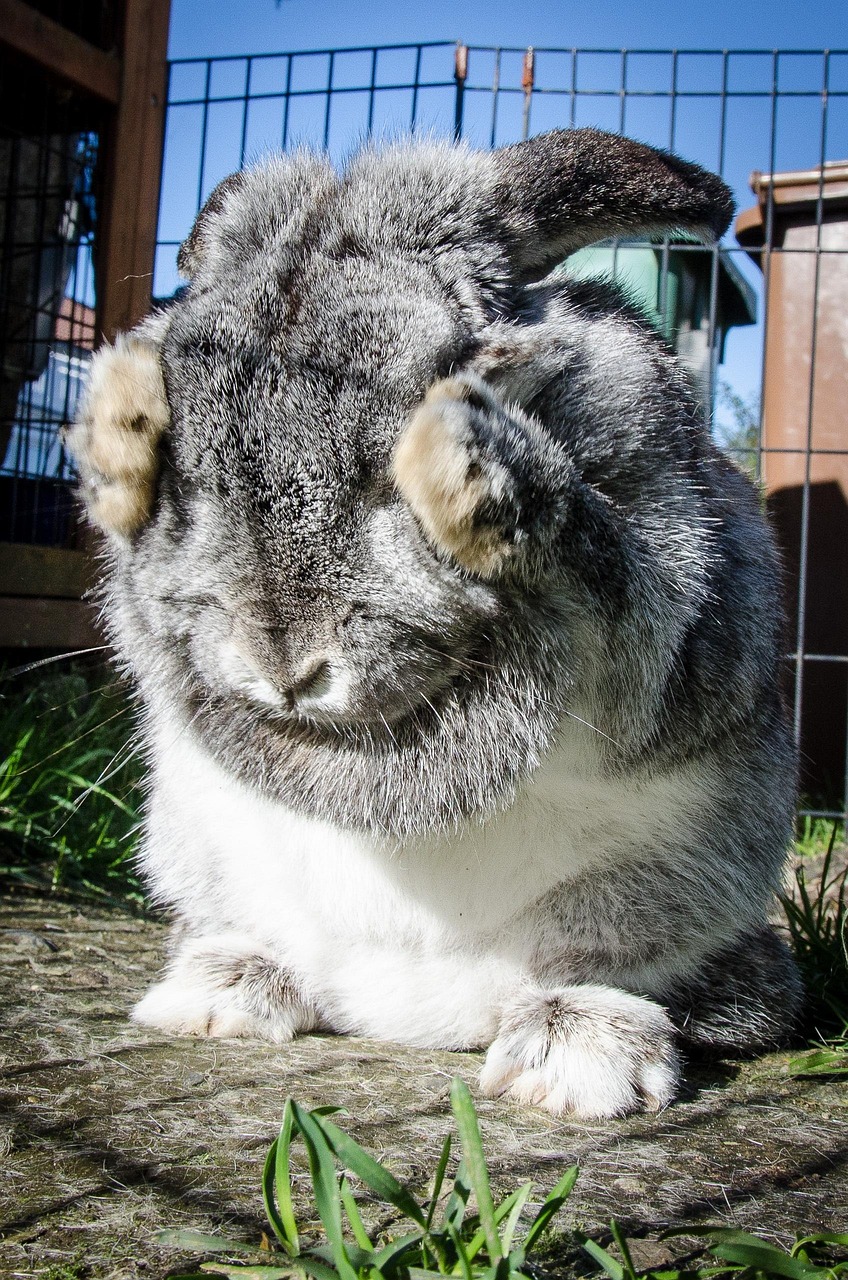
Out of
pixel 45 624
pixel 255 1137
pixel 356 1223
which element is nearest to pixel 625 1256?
pixel 356 1223

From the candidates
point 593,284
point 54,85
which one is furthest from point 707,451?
point 54,85

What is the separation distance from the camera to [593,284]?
2.02 m

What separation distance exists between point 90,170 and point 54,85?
0.64 meters

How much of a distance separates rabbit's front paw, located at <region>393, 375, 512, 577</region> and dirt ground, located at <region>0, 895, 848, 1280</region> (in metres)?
0.80

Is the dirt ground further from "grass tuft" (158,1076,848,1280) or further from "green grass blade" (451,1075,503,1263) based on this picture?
"green grass blade" (451,1075,503,1263)

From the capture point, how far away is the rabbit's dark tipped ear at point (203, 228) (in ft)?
6.45

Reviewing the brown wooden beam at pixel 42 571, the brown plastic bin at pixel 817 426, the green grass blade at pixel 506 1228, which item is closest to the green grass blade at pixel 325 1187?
the green grass blade at pixel 506 1228

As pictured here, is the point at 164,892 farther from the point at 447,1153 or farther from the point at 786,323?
the point at 786,323

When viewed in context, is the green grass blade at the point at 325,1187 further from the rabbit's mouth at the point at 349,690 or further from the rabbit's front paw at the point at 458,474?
the rabbit's front paw at the point at 458,474

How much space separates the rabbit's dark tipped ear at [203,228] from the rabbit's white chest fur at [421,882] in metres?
0.84

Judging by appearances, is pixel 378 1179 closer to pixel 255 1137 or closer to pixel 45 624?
pixel 255 1137

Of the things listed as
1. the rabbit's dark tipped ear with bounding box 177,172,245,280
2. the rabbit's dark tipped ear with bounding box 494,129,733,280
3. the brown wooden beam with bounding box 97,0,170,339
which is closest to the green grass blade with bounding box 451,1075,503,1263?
the rabbit's dark tipped ear with bounding box 494,129,733,280

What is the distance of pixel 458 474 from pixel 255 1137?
0.92 metres

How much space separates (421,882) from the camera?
72.4 inches
